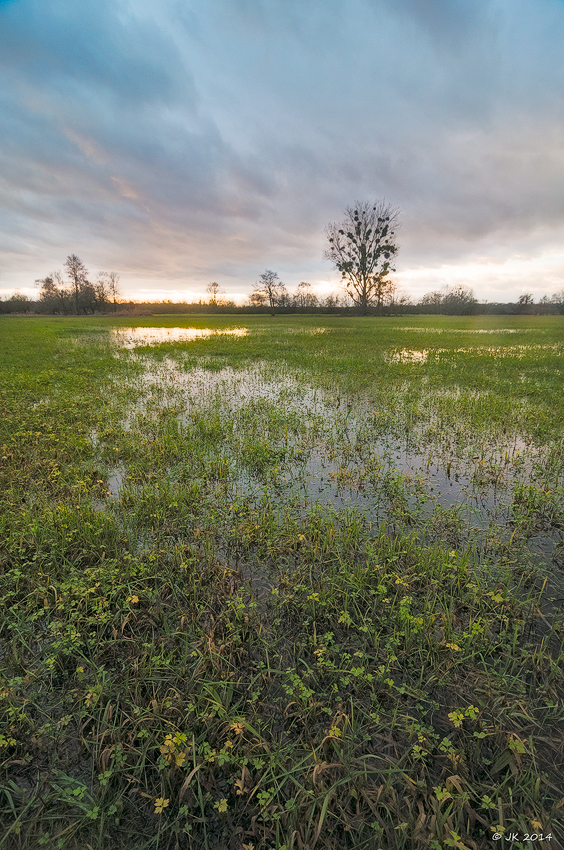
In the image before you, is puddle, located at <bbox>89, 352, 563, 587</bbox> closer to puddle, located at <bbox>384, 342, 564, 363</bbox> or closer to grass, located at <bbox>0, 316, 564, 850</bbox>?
grass, located at <bbox>0, 316, 564, 850</bbox>

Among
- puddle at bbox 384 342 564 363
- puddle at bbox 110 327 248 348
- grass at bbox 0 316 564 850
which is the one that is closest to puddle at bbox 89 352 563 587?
grass at bbox 0 316 564 850

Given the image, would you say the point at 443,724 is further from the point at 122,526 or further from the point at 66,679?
the point at 122,526

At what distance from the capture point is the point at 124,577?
3752 mm

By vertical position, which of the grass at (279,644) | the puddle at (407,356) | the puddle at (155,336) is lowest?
the grass at (279,644)

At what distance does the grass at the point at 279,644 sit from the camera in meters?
2.02

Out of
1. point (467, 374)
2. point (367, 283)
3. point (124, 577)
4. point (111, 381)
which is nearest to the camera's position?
point (124, 577)

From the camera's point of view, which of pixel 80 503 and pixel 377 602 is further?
pixel 80 503

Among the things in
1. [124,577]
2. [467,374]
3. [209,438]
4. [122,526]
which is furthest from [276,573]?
[467,374]

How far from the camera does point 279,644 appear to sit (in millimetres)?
3086

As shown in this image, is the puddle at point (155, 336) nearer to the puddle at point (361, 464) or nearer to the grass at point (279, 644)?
the puddle at point (361, 464)

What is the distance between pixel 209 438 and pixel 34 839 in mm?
6389

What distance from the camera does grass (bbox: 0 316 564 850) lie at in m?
2.02

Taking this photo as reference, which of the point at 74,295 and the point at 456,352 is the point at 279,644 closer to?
the point at 456,352

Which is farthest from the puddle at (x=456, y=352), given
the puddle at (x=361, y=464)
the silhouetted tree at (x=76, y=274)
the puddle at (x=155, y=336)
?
the silhouetted tree at (x=76, y=274)
